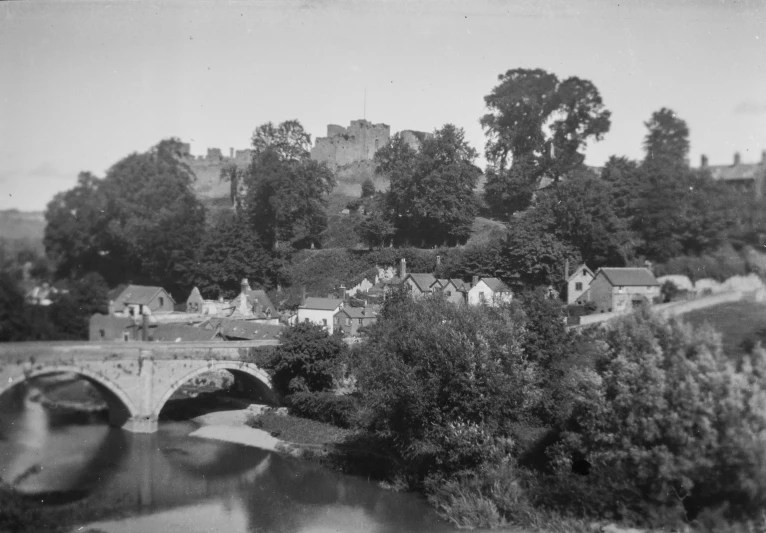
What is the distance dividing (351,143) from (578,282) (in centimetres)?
1965

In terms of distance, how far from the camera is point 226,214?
70.0 feet

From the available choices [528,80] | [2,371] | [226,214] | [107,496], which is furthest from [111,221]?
[528,80]

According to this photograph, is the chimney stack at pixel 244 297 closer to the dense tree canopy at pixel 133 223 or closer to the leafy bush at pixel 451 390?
the dense tree canopy at pixel 133 223

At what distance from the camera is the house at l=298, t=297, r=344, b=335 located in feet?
61.2

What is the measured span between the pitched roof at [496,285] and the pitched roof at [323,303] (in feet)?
12.9

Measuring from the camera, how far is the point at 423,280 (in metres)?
20.6

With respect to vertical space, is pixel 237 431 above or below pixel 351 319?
below

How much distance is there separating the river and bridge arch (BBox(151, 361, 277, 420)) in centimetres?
94

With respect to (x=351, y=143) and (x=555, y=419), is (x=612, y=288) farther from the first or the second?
(x=351, y=143)

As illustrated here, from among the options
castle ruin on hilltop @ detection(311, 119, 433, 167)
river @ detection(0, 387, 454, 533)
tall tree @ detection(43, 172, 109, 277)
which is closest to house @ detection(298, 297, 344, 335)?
river @ detection(0, 387, 454, 533)

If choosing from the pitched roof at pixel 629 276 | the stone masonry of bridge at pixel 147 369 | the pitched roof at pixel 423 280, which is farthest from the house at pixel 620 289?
the stone masonry of bridge at pixel 147 369

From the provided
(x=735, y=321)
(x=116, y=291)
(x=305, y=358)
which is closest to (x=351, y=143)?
(x=305, y=358)

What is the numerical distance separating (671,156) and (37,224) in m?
8.90

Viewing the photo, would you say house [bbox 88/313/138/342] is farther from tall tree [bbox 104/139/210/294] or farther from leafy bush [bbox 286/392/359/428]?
leafy bush [bbox 286/392/359/428]
